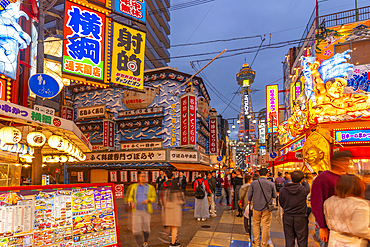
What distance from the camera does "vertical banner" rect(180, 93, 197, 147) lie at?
1883 cm

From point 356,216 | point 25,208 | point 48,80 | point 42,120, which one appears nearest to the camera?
point 356,216

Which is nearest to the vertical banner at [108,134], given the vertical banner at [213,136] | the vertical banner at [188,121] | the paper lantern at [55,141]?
the vertical banner at [188,121]

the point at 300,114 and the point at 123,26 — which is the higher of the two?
the point at 123,26

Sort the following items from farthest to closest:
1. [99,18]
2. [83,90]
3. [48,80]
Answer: [83,90] → [99,18] → [48,80]

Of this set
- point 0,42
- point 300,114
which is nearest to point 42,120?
point 0,42

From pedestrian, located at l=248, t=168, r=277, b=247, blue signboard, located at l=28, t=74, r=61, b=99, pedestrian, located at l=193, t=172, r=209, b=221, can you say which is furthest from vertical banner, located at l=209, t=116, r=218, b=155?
blue signboard, located at l=28, t=74, r=61, b=99

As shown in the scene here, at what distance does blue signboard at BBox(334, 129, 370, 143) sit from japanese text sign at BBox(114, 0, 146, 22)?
12620 mm

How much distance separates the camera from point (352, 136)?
42.5ft

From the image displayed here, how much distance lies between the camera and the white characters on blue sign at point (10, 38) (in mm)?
7953

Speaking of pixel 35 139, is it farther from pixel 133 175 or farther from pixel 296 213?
pixel 133 175

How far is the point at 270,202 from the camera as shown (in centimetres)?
612

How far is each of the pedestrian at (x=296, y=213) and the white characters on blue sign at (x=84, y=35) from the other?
7912 mm

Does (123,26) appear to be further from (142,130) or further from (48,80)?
(142,130)

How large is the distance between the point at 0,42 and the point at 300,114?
1615 cm
